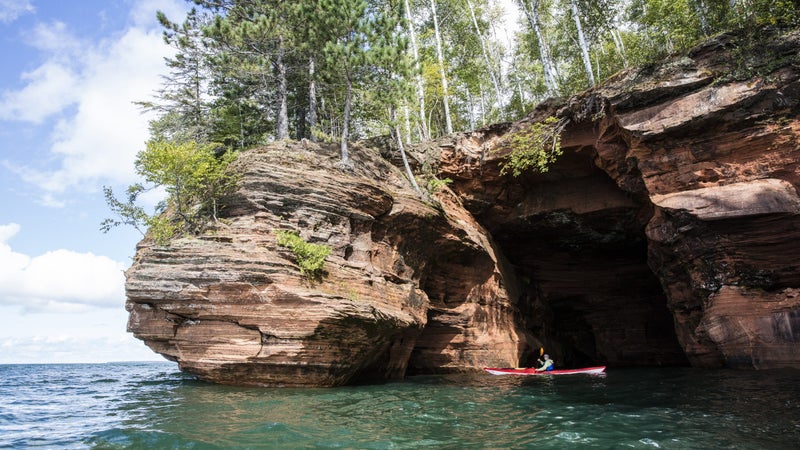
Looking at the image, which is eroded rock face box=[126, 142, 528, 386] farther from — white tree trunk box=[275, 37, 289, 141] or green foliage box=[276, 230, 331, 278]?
white tree trunk box=[275, 37, 289, 141]

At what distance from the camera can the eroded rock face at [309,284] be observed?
12.0 metres

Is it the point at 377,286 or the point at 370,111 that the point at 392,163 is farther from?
the point at 377,286

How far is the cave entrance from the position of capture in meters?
20.8

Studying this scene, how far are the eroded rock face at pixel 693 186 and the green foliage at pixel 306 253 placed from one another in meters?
9.26

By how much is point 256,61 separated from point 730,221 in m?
20.1

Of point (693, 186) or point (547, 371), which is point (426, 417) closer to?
point (547, 371)

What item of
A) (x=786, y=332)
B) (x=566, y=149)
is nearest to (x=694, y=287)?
(x=786, y=332)

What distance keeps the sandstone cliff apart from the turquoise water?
5.53 ft

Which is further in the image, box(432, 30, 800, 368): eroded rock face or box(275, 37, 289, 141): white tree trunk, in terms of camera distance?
box(275, 37, 289, 141): white tree trunk

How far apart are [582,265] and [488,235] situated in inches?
281

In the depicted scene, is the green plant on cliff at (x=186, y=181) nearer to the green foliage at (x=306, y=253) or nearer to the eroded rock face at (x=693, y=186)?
the green foliage at (x=306, y=253)

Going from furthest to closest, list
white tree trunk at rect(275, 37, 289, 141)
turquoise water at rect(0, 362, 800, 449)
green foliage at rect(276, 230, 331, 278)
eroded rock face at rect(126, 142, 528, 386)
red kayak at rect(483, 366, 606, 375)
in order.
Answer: white tree trunk at rect(275, 37, 289, 141), red kayak at rect(483, 366, 606, 375), green foliage at rect(276, 230, 331, 278), eroded rock face at rect(126, 142, 528, 386), turquoise water at rect(0, 362, 800, 449)

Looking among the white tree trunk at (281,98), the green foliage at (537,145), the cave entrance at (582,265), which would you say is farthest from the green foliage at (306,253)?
the cave entrance at (582,265)

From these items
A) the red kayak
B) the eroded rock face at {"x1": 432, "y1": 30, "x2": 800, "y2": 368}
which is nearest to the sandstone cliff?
the eroded rock face at {"x1": 432, "y1": 30, "x2": 800, "y2": 368}
